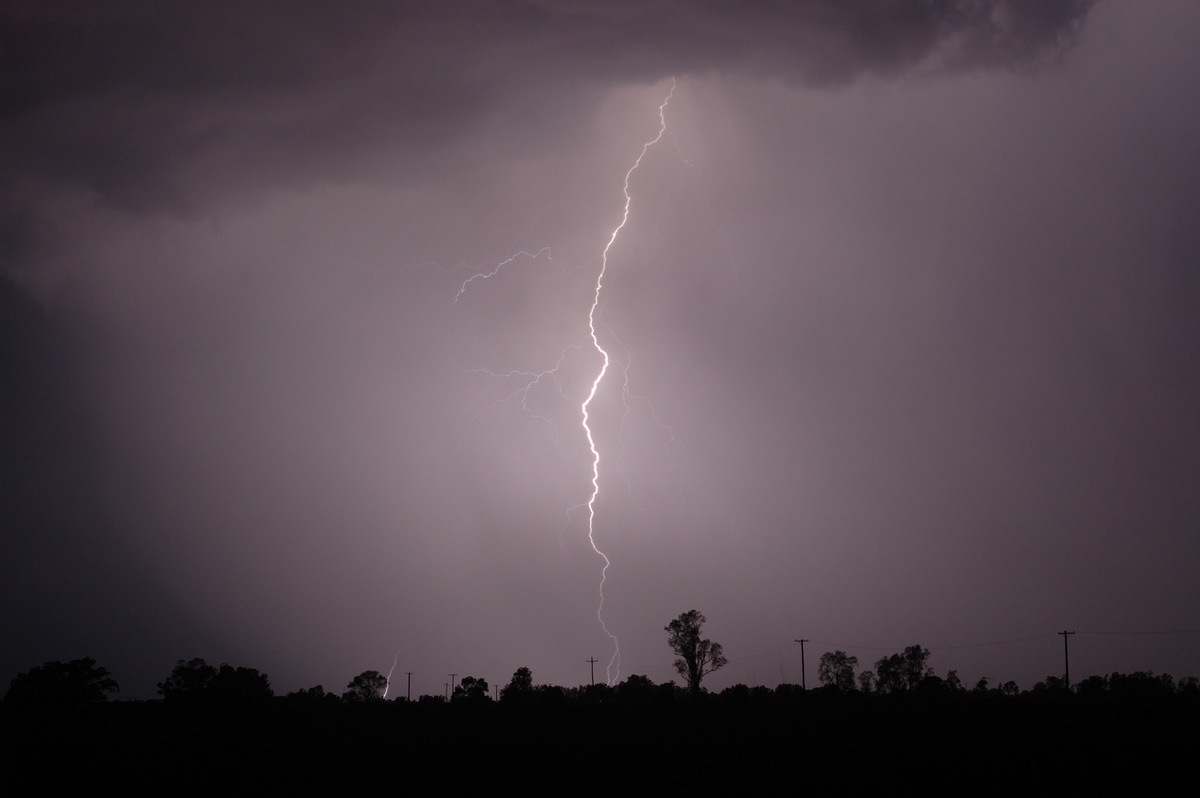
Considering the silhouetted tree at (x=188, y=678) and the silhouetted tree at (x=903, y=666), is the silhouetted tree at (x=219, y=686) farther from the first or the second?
the silhouetted tree at (x=903, y=666)

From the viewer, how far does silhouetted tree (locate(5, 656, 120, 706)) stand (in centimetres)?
5171

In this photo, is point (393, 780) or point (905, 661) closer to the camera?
point (393, 780)

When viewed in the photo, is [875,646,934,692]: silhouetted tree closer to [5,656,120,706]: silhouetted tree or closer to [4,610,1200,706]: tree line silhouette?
[4,610,1200,706]: tree line silhouette

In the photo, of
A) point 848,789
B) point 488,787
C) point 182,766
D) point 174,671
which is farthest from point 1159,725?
point 174,671

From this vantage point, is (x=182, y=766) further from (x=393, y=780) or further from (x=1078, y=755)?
(x=1078, y=755)

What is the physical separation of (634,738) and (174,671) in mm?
50850

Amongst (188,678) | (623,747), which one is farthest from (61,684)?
(623,747)

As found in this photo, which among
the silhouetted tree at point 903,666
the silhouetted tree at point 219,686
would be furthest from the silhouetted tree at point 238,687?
the silhouetted tree at point 903,666

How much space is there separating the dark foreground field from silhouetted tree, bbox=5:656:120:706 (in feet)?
70.5

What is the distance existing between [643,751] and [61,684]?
48.2 meters

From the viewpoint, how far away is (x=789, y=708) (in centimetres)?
3469

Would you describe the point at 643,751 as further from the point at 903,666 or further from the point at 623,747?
the point at 903,666

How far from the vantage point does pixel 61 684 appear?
56.2 metres

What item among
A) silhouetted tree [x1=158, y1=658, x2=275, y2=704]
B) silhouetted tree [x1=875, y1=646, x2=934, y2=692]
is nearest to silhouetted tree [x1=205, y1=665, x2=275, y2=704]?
silhouetted tree [x1=158, y1=658, x2=275, y2=704]
